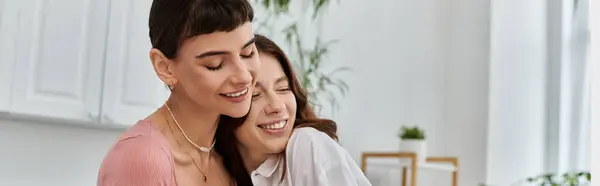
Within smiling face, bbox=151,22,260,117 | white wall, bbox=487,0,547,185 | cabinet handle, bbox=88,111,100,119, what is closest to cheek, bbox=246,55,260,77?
smiling face, bbox=151,22,260,117

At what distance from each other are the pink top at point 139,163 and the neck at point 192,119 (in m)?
0.06

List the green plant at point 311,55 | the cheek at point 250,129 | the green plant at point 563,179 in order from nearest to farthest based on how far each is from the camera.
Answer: the cheek at point 250,129 → the green plant at point 563,179 → the green plant at point 311,55

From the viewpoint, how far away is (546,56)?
399cm

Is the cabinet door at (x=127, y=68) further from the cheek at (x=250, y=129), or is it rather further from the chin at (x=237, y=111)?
the chin at (x=237, y=111)

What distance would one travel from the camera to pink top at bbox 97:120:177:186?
45.8 inches

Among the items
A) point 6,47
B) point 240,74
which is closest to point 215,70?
point 240,74

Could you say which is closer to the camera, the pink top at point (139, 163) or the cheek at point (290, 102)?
the pink top at point (139, 163)

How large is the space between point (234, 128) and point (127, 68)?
174cm

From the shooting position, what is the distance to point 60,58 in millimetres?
2840

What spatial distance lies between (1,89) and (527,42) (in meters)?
2.62

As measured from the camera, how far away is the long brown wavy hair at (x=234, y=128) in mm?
1388

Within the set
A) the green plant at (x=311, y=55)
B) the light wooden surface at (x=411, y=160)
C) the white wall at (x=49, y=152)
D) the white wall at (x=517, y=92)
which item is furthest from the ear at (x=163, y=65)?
the white wall at (x=517, y=92)

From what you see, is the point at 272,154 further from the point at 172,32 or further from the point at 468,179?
the point at 468,179

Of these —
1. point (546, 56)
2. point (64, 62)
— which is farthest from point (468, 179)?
point (64, 62)
